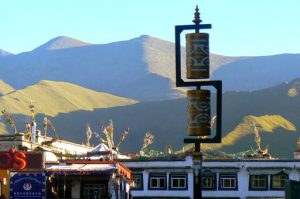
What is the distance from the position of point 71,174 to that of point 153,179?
2880 centimetres

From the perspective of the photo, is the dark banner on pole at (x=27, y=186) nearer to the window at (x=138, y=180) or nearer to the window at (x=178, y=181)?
the window at (x=138, y=180)

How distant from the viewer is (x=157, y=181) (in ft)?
292

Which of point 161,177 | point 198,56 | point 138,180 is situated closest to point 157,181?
point 161,177

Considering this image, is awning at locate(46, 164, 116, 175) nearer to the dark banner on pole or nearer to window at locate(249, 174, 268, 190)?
the dark banner on pole

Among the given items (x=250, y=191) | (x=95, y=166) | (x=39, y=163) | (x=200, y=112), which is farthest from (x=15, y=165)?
(x=250, y=191)

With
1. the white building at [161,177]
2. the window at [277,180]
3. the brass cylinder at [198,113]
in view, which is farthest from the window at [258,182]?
the brass cylinder at [198,113]

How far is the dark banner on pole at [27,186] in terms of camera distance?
59250 mm

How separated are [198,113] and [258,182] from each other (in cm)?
5548

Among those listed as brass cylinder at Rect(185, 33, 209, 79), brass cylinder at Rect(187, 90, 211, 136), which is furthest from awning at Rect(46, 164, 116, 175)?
brass cylinder at Rect(185, 33, 209, 79)

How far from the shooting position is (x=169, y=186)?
291ft

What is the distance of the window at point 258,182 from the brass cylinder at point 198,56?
55456 mm

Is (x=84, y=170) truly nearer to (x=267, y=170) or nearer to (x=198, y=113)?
(x=198, y=113)

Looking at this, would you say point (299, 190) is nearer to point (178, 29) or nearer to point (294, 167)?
point (178, 29)

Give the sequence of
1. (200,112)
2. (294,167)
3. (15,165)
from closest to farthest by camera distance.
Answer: (200,112) < (15,165) < (294,167)
